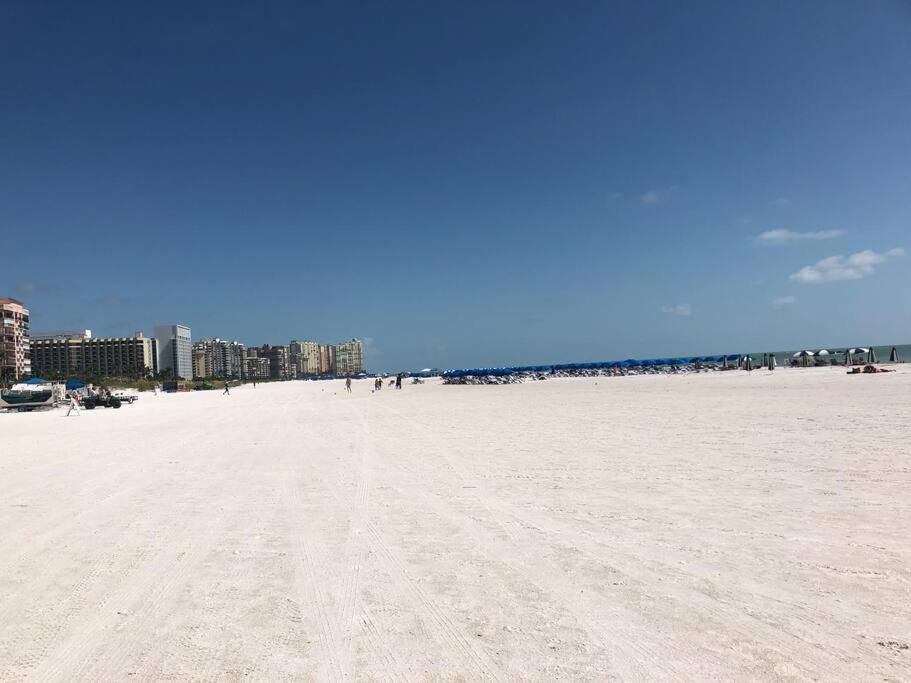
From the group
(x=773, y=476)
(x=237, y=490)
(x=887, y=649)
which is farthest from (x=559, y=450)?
(x=887, y=649)

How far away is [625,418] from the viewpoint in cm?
1590

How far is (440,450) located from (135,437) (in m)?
9.73

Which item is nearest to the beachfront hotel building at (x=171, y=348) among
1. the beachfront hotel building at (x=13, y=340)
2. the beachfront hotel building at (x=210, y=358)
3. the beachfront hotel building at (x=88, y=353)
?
the beachfront hotel building at (x=210, y=358)

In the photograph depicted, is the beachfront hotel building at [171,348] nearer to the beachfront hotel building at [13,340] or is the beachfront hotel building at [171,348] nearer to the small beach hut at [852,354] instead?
the beachfront hotel building at [13,340]

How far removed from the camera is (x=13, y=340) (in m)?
93.8

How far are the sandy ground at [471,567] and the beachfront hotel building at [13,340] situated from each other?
10060 centimetres

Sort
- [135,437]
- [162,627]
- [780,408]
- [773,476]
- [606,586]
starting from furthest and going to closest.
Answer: [780,408] < [135,437] < [773,476] < [606,586] < [162,627]

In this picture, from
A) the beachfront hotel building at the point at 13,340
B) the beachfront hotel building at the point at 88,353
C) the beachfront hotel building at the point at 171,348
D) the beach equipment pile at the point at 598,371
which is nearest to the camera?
the beach equipment pile at the point at 598,371

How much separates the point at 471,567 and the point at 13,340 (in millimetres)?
116873

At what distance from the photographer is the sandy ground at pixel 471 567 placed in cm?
315

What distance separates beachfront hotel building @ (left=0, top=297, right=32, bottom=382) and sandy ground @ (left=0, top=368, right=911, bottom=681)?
101 metres

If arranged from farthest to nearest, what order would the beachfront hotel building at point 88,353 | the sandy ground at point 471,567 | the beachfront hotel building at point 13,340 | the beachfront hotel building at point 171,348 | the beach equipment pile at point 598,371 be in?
the beachfront hotel building at point 171,348 < the beachfront hotel building at point 88,353 < the beachfront hotel building at point 13,340 < the beach equipment pile at point 598,371 < the sandy ground at point 471,567

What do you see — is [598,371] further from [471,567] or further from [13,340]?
[13,340]

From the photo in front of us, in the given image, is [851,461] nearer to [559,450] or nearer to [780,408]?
[559,450]
